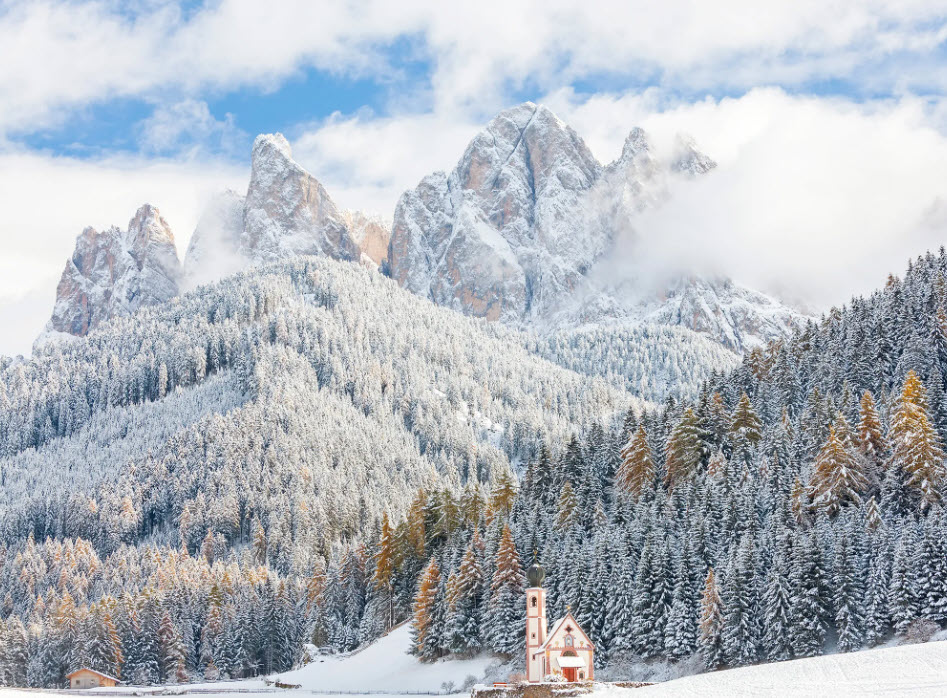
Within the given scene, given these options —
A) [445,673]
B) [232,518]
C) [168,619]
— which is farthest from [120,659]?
[232,518]

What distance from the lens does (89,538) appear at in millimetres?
183250

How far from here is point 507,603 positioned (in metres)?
80.8

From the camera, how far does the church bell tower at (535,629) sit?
6550cm

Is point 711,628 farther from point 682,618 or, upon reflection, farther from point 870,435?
point 870,435

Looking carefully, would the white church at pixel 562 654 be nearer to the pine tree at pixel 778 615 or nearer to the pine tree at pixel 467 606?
the pine tree at pixel 778 615

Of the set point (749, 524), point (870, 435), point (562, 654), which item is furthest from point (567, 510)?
point (562, 654)

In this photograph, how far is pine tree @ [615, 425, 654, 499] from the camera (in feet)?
303

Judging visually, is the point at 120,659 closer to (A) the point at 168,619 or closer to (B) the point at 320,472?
(A) the point at 168,619

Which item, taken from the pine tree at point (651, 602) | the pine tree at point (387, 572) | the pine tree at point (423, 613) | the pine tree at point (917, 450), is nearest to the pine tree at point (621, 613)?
the pine tree at point (651, 602)

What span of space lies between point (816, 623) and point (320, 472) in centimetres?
13293

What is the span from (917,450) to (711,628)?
20502mm

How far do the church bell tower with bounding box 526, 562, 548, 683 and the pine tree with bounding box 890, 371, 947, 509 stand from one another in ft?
88.6

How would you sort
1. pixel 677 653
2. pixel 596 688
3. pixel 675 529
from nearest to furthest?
pixel 596 688
pixel 677 653
pixel 675 529

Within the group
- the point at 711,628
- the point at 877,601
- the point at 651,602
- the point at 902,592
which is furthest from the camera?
the point at 651,602
